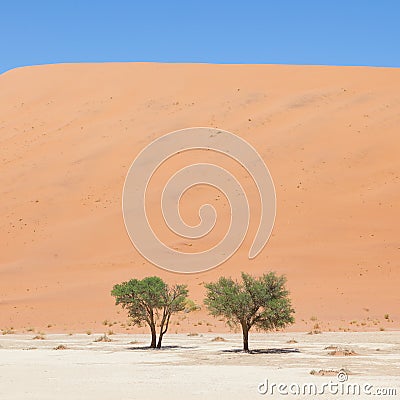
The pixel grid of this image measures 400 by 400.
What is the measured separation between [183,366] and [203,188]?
2758cm

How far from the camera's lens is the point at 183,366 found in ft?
59.3

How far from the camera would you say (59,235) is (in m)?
44.2

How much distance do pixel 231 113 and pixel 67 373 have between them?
132 feet

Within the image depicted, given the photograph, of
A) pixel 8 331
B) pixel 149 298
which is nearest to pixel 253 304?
pixel 149 298

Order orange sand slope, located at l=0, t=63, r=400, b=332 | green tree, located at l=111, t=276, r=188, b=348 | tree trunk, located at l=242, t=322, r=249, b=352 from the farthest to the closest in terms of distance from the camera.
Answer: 1. orange sand slope, located at l=0, t=63, r=400, b=332
2. green tree, located at l=111, t=276, r=188, b=348
3. tree trunk, located at l=242, t=322, r=249, b=352

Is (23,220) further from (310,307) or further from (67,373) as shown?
(67,373)

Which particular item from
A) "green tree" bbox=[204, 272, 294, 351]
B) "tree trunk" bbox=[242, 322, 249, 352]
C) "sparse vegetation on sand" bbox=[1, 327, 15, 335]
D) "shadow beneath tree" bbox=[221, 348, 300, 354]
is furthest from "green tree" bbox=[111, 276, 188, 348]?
"sparse vegetation on sand" bbox=[1, 327, 15, 335]

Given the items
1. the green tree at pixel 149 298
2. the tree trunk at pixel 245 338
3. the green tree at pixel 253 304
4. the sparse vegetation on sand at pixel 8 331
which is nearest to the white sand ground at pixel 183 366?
the tree trunk at pixel 245 338

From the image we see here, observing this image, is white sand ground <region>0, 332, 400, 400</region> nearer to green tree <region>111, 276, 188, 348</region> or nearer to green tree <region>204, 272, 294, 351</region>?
green tree <region>204, 272, 294, 351</region>

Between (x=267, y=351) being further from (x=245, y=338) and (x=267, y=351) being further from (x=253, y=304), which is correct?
(x=253, y=304)

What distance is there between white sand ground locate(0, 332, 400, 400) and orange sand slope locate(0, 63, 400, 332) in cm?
597

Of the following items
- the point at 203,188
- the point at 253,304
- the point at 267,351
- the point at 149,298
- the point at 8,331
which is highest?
the point at 203,188

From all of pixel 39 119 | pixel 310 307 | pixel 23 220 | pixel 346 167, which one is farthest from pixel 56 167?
pixel 310 307

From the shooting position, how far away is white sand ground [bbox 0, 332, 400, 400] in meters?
13.6
